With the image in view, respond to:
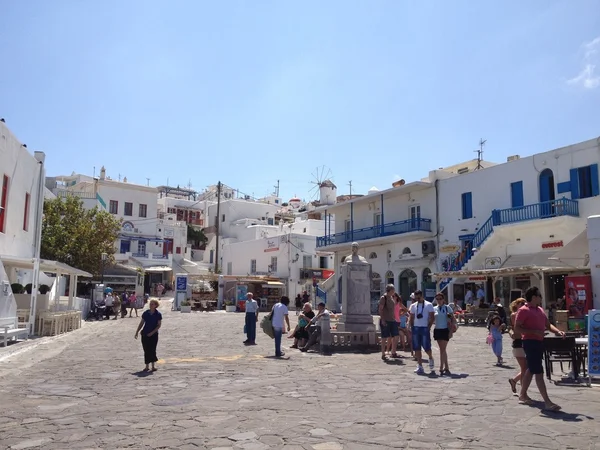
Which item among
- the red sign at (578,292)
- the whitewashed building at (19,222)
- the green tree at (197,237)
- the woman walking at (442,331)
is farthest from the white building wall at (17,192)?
the green tree at (197,237)

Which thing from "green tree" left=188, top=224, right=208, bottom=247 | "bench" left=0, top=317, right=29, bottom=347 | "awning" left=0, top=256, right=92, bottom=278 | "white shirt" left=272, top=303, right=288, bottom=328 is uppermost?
"green tree" left=188, top=224, right=208, bottom=247

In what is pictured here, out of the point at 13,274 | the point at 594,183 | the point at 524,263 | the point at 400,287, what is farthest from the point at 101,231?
the point at 594,183

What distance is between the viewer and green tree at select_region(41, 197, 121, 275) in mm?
30156

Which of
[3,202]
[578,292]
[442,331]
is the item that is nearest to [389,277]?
[578,292]

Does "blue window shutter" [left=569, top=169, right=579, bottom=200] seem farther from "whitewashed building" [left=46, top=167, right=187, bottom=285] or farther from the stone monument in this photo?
"whitewashed building" [left=46, top=167, right=187, bottom=285]

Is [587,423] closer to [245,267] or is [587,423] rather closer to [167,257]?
[245,267]

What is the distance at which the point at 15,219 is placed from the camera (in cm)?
2109

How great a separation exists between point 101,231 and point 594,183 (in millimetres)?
25436

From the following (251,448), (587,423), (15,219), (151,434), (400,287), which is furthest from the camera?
(400,287)

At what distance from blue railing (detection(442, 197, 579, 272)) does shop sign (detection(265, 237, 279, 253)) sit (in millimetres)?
19665

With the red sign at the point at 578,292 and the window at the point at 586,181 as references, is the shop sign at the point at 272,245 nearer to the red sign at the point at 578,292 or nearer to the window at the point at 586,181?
the window at the point at 586,181

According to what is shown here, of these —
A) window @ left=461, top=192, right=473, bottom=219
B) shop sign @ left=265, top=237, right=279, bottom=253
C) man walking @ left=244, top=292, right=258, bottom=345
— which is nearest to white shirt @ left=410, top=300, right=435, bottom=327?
man walking @ left=244, top=292, right=258, bottom=345

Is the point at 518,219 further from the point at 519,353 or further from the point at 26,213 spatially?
the point at 26,213

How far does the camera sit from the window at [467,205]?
3137cm
